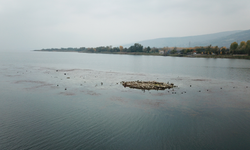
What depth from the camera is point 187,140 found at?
9.48 metres

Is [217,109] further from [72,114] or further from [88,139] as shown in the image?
[72,114]

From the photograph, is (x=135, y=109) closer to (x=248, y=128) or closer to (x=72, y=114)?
(x=72, y=114)

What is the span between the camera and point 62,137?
371 inches

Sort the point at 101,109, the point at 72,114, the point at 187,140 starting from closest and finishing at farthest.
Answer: the point at 187,140
the point at 72,114
the point at 101,109

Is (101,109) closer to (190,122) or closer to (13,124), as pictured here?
(13,124)

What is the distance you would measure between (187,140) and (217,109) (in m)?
6.74

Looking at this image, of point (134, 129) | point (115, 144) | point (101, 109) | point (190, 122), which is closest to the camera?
point (115, 144)

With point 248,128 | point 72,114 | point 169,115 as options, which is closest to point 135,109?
point 169,115

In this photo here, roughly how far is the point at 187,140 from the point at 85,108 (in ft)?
27.4

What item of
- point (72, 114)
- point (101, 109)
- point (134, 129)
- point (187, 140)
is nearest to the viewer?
point (187, 140)

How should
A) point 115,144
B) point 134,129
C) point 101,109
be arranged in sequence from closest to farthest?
1. point 115,144
2. point 134,129
3. point 101,109

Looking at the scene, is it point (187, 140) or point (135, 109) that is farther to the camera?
point (135, 109)

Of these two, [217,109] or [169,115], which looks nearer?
[169,115]

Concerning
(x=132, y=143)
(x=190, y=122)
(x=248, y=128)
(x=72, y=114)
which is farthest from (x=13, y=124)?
(x=248, y=128)
